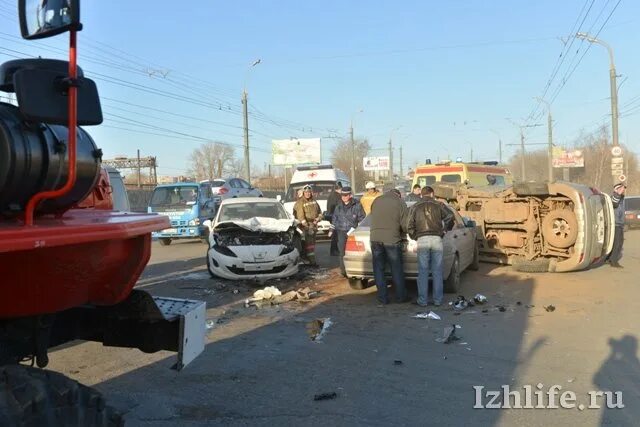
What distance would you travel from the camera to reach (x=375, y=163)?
83.8 meters

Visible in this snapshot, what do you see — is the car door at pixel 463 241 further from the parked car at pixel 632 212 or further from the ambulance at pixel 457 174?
the parked car at pixel 632 212

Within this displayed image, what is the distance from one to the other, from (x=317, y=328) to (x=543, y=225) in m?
6.35

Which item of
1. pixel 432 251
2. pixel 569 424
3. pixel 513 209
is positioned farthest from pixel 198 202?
pixel 569 424

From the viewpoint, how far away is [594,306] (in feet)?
27.4

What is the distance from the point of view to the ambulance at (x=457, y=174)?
18.8m

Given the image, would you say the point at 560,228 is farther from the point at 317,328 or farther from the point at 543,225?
the point at 317,328

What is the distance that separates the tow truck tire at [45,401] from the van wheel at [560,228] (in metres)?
10.2

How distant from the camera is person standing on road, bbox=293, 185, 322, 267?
40.0 feet

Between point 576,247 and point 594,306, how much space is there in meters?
2.66

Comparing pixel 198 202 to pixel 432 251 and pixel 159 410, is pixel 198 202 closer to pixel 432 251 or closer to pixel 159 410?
pixel 432 251

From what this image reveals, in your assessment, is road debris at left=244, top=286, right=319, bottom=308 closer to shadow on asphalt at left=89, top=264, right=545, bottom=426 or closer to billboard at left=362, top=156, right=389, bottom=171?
shadow on asphalt at left=89, top=264, right=545, bottom=426

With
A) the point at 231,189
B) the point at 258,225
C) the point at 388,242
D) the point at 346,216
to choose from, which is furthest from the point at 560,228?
the point at 231,189

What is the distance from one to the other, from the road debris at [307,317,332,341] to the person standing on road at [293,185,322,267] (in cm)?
485

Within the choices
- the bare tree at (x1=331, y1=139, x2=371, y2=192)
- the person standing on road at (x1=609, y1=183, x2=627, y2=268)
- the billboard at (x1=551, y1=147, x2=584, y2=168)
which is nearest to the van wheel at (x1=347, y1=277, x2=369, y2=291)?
the person standing on road at (x1=609, y1=183, x2=627, y2=268)
